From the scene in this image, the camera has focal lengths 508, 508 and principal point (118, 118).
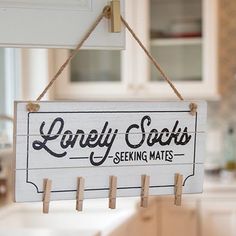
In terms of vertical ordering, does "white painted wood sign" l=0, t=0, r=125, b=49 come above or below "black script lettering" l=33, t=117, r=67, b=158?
above

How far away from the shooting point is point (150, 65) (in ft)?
10.3

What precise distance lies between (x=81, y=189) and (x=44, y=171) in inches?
3.2

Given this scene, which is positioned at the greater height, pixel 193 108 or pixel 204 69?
pixel 204 69

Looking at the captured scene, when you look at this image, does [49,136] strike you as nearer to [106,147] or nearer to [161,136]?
[106,147]

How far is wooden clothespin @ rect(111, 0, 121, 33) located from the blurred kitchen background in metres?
1.75

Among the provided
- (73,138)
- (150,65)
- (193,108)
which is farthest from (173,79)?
(73,138)

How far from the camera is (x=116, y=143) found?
3.34 ft

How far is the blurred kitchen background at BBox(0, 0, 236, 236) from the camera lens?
113 inches

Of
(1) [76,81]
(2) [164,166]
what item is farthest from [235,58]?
(2) [164,166]

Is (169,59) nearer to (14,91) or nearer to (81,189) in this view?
(14,91)

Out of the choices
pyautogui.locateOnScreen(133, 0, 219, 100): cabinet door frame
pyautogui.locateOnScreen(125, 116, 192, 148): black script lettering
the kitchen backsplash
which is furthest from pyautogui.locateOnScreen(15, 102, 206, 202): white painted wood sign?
the kitchen backsplash

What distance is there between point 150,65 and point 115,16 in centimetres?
217

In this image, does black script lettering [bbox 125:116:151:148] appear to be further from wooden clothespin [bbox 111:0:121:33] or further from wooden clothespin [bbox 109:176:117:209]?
wooden clothespin [bbox 111:0:121:33]

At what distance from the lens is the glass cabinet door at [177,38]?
10.3 ft
